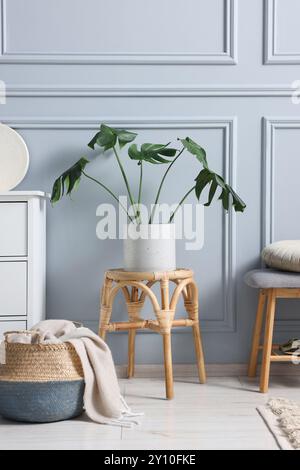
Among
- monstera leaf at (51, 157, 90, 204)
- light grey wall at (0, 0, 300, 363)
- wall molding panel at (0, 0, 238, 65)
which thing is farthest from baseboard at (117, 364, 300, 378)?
wall molding panel at (0, 0, 238, 65)

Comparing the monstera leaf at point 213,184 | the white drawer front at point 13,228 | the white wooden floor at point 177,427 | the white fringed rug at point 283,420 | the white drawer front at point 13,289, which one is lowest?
the white wooden floor at point 177,427

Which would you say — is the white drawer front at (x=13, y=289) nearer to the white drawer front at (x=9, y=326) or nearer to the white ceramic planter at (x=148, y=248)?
the white drawer front at (x=9, y=326)

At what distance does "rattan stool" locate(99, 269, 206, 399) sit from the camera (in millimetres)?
2250

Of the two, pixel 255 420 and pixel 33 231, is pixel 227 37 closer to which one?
pixel 33 231

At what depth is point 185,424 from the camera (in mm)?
1932

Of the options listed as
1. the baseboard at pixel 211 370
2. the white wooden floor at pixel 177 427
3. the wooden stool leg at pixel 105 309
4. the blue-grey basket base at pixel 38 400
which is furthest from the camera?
the baseboard at pixel 211 370

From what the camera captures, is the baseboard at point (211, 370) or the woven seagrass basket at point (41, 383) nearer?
the woven seagrass basket at point (41, 383)

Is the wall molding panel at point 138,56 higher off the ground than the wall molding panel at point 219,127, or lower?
higher

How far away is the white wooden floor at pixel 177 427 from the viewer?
1.74 m

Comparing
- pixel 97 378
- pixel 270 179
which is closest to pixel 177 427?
pixel 97 378

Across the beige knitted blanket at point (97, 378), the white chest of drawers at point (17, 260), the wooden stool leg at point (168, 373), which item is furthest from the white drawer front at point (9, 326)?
the wooden stool leg at point (168, 373)

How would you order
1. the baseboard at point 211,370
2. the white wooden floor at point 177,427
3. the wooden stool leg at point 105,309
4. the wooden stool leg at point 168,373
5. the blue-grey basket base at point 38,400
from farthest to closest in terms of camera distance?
1. the baseboard at point 211,370
2. the wooden stool leg at point 105,309
3. the wooden stool leg at point 168,373
4. the blue-grey basket base at point 38,400
5. the white wooden floor at point 177,427

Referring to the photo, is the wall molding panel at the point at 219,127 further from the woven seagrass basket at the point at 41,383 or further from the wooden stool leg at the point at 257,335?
the woven seagrass basket at the point at 41,383
